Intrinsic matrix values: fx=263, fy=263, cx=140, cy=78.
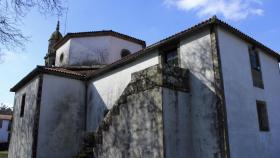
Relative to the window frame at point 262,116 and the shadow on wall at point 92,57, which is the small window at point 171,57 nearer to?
the window frame at point 262,116

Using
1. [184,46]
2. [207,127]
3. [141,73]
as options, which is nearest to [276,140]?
[207,127]

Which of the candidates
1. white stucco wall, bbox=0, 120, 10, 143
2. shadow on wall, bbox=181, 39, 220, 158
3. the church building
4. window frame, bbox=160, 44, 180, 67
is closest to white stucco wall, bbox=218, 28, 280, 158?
the church building

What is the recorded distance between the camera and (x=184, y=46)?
34.3 ft

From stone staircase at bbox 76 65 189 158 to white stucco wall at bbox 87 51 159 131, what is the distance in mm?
2516

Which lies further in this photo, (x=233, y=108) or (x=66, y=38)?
(x=66, y=38)

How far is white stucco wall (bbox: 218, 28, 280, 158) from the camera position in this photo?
9.05 metres

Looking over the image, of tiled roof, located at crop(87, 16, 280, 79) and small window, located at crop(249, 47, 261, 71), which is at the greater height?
tiled roof, located at crop(87, 16, 280, 79)

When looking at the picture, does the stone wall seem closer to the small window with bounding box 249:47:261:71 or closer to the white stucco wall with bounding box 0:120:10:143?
the small window with bounding box 249:47:261:71

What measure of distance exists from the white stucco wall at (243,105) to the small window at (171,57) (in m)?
2.04

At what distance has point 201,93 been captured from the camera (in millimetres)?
9367

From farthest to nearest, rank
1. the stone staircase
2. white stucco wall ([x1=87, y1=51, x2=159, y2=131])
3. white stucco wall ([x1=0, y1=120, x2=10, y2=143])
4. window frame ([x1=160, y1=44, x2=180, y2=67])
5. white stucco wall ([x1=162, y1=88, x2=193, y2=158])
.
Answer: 1. white stucco wall ([x1=0, y1=120, x2=10, y2=143])
2. white stucco wall ([x1=87, y1=51, x2=159, y2=131])
3. window frame ([x1=160, y1=44, x2=180, y2=67])
4. the stone staircase
5. white stucco wall ([x1=162, y1=88, x2=193, y2=158])

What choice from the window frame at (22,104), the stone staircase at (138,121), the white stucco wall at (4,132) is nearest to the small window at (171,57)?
the stone staircase at (138,121)

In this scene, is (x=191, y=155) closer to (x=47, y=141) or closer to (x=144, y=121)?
(x=144, y=121)

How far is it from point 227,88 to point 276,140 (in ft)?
12.5
